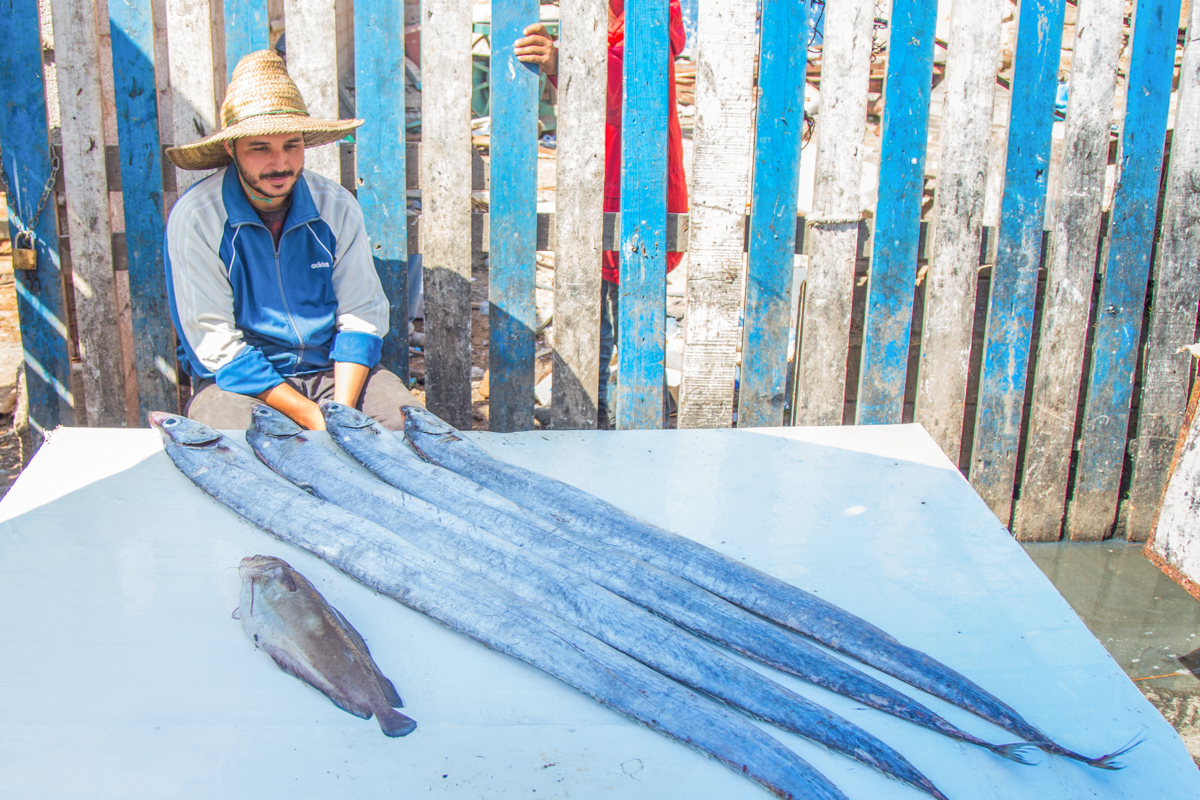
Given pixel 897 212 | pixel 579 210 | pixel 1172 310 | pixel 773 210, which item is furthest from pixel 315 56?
pixel 1172 310

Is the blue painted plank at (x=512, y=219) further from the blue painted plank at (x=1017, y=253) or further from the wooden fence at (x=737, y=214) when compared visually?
the blue painted plank at (x=1017, y=253)

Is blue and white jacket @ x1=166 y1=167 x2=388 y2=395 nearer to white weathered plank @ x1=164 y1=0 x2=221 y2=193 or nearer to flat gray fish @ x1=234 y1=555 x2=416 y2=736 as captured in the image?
white weathered plank @ x1=164 y1=0 x2=221 y2=193

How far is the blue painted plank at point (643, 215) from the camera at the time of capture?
3.46 m

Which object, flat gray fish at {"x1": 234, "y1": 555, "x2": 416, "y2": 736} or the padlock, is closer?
flat gray fish at {"x1": 234, "y1": 555, "x2": 416, "y2": 736}

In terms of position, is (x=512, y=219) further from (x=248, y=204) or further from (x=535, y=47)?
(x=248, y=204)

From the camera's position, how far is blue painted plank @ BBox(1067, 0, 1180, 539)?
3.54m

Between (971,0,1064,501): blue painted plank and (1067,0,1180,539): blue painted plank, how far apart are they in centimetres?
35

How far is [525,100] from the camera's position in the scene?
11.3 ft

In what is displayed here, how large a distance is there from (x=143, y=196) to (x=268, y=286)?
0.84 meters

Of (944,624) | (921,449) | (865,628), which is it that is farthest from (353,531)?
(921,449)

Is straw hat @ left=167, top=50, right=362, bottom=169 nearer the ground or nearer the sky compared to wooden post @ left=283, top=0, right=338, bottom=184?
nearer the ground

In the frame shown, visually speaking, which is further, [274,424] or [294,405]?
[294,405]

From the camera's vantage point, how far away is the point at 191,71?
3416 millimetres

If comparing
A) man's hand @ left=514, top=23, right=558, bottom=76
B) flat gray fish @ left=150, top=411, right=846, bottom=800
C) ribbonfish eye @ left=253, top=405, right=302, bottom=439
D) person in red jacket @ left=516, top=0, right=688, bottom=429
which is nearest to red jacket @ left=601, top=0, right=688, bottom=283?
person in red jacket @ left=516, top=0, right=688, bottom=429
